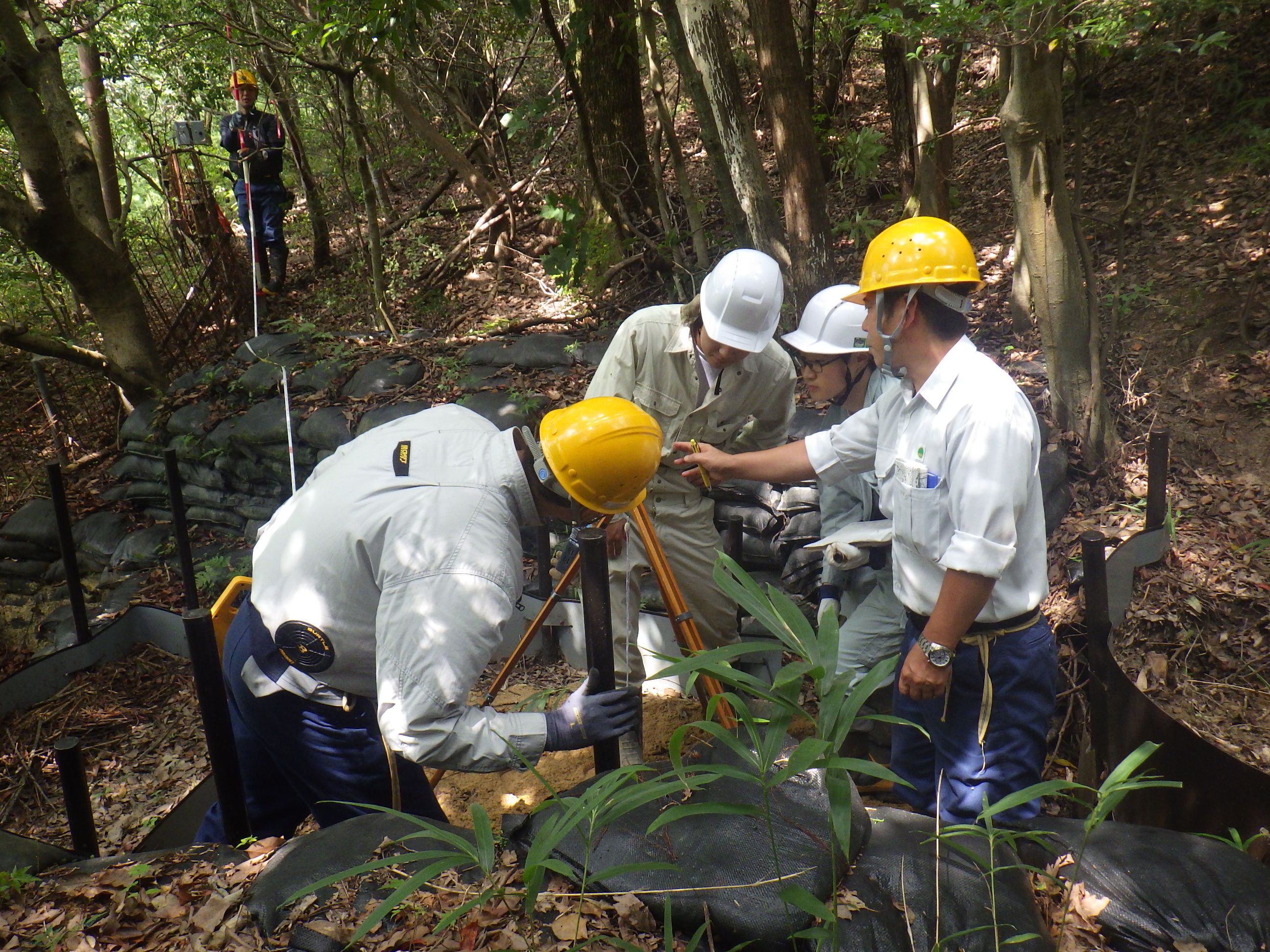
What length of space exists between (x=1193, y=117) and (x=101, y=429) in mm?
9738

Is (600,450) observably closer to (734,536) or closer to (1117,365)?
(734,536)

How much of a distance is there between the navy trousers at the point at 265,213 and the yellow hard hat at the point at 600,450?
252 inches

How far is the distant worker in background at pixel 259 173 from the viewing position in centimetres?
713

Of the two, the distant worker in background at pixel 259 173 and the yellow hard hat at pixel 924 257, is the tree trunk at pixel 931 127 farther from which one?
the distant worker in background at pixel 259 173

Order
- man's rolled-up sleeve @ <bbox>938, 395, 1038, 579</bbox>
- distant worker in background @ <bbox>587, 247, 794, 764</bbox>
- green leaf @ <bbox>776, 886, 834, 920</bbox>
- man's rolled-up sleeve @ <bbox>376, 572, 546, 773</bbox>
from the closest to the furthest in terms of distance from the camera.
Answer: green leaf @ <bbox>776, 886, 834, 920</bbox> < man's rolled-up sleeve @ <bbox>376, 572, 546, 773</bbox> < man's rolled-up sleeve @ <bbox>938, 395, 1038, 579</bbox> < distant worker in background @ <bbox>587, 247, 794, 764</bbox>

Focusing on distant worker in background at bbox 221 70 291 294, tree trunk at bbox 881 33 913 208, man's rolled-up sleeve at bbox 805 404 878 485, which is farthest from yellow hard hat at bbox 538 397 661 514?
distant worker in background at bbox 221 70 291 294

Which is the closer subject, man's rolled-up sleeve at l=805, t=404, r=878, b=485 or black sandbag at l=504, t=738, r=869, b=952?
black sandbag at l=504, t=738, r=869, b=952

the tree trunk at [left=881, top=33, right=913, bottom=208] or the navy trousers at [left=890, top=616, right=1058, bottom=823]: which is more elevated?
the tree trunk at [left=881, top=33, right=913, bottom=208]

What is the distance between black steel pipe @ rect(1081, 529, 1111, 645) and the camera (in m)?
2.53

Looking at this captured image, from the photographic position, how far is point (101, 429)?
8062 millimetres

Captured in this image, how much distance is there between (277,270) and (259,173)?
35.2 inches

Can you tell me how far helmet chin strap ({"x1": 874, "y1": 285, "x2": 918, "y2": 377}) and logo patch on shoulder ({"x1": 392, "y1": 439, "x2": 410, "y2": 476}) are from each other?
1276mm

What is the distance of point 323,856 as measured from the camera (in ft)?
5.80

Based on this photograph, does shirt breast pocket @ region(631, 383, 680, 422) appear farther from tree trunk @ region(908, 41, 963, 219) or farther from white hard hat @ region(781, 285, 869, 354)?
tree trunk @ region(908, 41, 963, 219)
